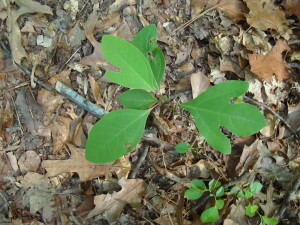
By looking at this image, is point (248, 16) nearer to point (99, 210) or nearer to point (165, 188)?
point (165, 188)

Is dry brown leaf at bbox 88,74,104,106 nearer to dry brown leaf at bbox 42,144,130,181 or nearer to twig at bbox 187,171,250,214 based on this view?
dry brown leaf at bbox 42,144,130,181

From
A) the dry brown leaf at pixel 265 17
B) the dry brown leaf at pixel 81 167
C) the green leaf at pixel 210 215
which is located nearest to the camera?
the green leaf at pixel 210 215

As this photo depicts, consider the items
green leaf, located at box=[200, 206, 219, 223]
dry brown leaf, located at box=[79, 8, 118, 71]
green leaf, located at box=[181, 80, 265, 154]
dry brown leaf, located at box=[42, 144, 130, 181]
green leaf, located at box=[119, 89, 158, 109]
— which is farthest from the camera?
dry brown leaf, located at box=[79, 8, 118, 71]

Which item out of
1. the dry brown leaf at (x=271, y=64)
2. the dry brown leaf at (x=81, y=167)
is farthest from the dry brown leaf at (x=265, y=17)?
the dry brown leaf at (x=81, y=167)

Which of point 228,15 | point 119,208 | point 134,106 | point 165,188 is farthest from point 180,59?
point 119,208

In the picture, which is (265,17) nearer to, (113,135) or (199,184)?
(199,184)

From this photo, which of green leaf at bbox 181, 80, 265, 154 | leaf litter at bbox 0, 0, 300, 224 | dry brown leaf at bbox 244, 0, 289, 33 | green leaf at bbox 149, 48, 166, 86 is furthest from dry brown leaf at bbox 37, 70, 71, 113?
dry brown leaf at bbox 244, 0, 289, 33

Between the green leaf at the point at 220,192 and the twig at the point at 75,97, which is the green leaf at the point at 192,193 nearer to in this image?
the green leaf at the point at 220,192
